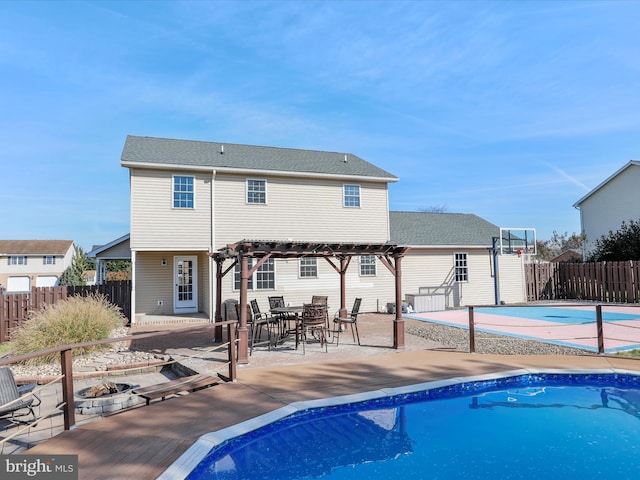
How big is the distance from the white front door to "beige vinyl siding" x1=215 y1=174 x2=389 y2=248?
1983mm

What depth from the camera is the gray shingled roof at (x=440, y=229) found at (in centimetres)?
2075

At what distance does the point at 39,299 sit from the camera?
554 inches

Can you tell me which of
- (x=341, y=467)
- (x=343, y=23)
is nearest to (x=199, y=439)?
(x=341, y=467)

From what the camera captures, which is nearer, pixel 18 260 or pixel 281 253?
pixel 281 253

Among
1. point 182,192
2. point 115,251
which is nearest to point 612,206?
point 182,192

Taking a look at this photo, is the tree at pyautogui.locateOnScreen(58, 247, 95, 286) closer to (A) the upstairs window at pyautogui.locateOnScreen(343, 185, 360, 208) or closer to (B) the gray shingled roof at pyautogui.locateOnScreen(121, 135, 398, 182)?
(B) the gray shingled roof at pyautogui.locateOnScreen(121, 135, 398, 182)

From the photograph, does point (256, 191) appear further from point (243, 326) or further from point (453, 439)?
point (453, 439)

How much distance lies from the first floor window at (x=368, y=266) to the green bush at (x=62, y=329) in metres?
11.0

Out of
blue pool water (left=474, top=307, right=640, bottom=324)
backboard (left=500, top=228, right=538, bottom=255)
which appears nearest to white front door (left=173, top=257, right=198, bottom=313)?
blue pool water (left=474, top=307, right=640, bottom=324)

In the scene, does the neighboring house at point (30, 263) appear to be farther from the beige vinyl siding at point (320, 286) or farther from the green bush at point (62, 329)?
the green bush at point (62, 329)

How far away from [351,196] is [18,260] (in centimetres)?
4234

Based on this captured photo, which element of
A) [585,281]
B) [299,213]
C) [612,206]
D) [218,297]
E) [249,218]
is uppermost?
[612,206]

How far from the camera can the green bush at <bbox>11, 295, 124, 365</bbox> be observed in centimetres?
910

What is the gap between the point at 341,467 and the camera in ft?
15.6
